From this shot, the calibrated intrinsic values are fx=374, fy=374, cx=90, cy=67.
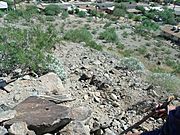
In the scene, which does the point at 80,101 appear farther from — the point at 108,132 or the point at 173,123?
the point at 173,123

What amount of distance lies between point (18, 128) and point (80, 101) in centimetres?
208

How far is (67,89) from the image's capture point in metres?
6.99

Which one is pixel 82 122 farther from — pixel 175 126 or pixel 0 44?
pixel 0 44

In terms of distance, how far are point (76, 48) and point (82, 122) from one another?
25.7 feet

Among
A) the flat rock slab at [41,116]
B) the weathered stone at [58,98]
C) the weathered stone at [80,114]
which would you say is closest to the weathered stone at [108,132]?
the weathered stone at [80,114]

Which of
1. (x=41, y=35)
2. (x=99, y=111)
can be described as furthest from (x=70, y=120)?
(x=41, y=35)

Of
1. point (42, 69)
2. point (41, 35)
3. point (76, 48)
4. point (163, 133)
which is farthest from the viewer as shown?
point (76, 48)

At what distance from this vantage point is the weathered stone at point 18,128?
14.5ft

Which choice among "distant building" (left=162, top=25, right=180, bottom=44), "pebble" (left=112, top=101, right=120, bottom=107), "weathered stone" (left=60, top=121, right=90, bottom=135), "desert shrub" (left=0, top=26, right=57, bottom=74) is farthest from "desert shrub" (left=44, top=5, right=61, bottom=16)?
"weathered stone" (left=60, top=121, right=90, bottom=135)

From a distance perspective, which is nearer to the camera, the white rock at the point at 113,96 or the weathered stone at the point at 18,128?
the weathered stone at the point at 18,128

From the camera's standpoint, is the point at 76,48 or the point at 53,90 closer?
the point at 53,90

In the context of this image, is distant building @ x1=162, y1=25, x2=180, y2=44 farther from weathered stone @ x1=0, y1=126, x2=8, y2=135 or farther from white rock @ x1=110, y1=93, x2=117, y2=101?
weathered stone @ x1=0, y1=126, x2=8, y2=135

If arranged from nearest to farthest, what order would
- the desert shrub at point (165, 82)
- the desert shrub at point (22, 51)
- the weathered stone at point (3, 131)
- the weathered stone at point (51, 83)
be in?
the weathered stone at point (3, 131), the weathered stone at point (51, 83), the desert shrub at point (22, 51), the desert shrub at point (165, 82)

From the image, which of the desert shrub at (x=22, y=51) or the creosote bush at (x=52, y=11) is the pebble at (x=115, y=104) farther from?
the creosote bush at (x=52, y=11)
